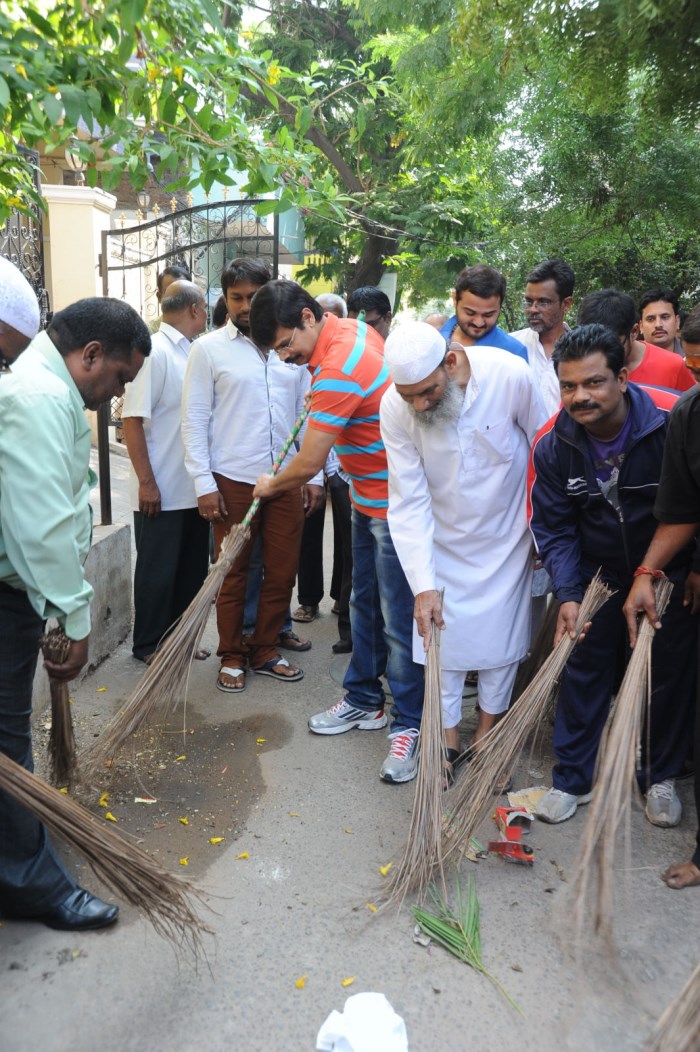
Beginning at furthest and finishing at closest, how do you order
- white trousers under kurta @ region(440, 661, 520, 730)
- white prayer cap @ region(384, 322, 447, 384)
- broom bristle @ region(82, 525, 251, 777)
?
white trousers under kurta @ region(440, 661, 520, 730), broom bristle @ region(82, 525, 251, 777), white prayer cap @ region(384, 322, 447, 384)

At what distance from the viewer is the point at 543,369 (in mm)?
3840

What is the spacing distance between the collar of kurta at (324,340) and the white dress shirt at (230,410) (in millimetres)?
531

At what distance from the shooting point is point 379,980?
2.14 meters

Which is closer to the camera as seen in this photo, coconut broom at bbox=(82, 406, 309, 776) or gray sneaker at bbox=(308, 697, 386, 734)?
coconut broom at bbox=(82, 406, 309, 776)

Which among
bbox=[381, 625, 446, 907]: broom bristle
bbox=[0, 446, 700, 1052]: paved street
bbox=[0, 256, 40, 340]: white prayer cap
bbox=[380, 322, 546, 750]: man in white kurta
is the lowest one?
bbox=[0, 446, 700, 1052]: paved street

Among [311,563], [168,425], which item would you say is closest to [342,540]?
[311,563]

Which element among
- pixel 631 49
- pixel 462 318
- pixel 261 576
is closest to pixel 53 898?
pixel 261 576

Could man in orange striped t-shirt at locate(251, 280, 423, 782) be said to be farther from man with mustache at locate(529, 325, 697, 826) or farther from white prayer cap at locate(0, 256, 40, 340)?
white prayer cap at locate(0, 256, 40, 340)

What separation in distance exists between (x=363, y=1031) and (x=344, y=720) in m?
1.63

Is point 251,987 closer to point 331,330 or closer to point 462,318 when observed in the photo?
point 331,330

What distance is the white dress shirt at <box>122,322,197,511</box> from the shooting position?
152 inches

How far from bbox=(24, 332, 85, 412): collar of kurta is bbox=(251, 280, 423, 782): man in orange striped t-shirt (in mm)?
1178

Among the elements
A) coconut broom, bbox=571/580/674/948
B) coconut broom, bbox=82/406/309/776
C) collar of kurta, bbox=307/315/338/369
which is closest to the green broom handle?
coconut broom, bbox=82/406/309/776

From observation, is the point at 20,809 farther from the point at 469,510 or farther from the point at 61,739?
the point at 469,510
